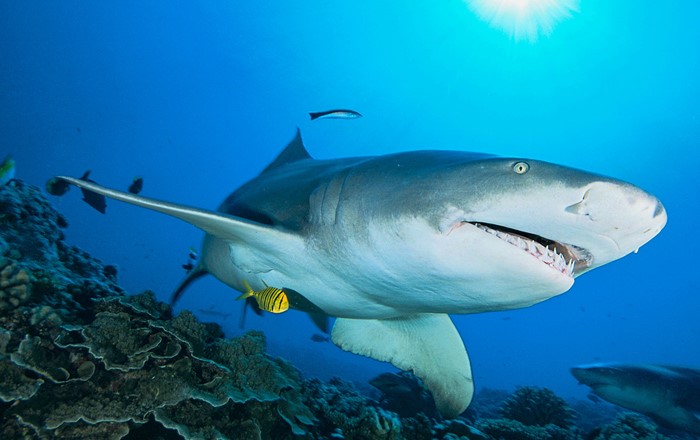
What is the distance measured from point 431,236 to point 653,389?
26.8 ft

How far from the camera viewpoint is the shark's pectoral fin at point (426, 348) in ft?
12.6

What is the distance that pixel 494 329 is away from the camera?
115938 mm

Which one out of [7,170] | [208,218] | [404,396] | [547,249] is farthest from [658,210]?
[7,170]

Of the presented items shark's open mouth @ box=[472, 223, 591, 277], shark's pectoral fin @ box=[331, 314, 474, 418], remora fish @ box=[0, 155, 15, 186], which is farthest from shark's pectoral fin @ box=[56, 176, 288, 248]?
remora fish @ box=[0, 155, 15, 186]

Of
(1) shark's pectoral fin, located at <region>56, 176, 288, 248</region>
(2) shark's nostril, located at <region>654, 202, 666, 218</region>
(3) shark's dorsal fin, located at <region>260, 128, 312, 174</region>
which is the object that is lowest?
(1) shark's pectoral fin, located at <region>56, 176, 288, 248</region>

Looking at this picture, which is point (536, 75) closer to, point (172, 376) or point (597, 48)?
point (597, 48)

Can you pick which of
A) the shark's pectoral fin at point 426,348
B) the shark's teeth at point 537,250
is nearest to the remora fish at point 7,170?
the shark's pectoral fin at point 426,348

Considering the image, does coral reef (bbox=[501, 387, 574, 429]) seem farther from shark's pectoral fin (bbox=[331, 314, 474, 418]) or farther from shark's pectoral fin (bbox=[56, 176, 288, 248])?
shark's pectoral fin (bbox=[56, 176, 288, 248])

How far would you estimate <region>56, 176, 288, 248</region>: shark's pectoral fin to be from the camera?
2330 millimetres

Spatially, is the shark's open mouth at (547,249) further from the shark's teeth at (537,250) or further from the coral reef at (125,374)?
the coral reef at (125,374)

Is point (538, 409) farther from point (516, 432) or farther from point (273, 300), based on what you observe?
point (273, 300)

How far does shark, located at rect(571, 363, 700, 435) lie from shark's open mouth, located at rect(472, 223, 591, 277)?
730 centimetres

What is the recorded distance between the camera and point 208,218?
2596 mm

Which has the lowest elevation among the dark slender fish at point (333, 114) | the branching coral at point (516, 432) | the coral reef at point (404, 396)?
the coral reef at point (404, 396)
